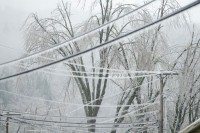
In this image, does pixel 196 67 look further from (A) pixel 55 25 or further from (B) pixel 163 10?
(A) pixel 55 25

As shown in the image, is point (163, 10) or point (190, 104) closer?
point (190, 104)

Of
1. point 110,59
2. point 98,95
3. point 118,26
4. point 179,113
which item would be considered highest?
point 118,26

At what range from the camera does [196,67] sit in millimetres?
12328

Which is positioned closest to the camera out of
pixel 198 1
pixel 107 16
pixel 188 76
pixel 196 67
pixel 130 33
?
pixel 198 1

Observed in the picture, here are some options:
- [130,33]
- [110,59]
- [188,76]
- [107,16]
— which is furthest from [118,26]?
[130,33]

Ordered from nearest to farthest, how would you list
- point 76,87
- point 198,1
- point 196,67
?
point 198,1, point 196,67, point 76,87

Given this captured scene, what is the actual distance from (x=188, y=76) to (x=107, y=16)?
3983mm

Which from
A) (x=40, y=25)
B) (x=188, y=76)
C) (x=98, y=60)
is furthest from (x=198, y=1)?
(x=40, y=25)

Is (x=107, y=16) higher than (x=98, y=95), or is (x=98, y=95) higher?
(x=107, y=16)

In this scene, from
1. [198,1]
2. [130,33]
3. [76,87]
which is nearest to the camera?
[198,1]

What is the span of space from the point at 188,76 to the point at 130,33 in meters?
9.53

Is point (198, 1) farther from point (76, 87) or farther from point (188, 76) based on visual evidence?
point (76, 87)

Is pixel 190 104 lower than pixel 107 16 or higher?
lower

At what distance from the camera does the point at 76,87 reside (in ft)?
46.7
